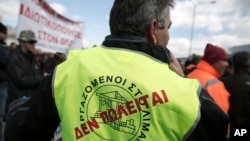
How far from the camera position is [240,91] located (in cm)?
448

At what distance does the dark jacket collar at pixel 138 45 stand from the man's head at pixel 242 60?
337 centimetres

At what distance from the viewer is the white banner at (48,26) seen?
645cm

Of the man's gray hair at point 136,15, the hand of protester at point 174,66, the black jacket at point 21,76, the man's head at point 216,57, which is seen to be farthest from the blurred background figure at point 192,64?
the man's gray hair at point 136,15

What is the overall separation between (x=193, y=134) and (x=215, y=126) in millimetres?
79

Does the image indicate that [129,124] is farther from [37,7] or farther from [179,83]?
[37,7]

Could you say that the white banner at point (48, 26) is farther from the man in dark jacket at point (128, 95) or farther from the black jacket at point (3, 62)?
the man in dark jacket at point (128, 95)

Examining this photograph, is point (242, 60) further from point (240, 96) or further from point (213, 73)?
point (213, 73)

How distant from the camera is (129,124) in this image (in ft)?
4.35

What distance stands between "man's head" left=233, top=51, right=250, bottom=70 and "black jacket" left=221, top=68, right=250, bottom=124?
2.0 inches

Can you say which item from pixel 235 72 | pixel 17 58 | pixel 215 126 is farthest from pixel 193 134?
pixel 17 58

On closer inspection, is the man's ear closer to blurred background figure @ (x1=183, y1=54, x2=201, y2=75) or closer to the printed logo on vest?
the printed logo on vest

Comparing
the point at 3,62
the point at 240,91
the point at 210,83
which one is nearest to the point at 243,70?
the point at 240,91

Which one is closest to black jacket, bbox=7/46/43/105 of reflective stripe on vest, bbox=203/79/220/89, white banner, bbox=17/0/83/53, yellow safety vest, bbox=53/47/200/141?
white banner, bbox=17/0/83/53

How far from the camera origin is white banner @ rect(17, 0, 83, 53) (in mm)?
6453
